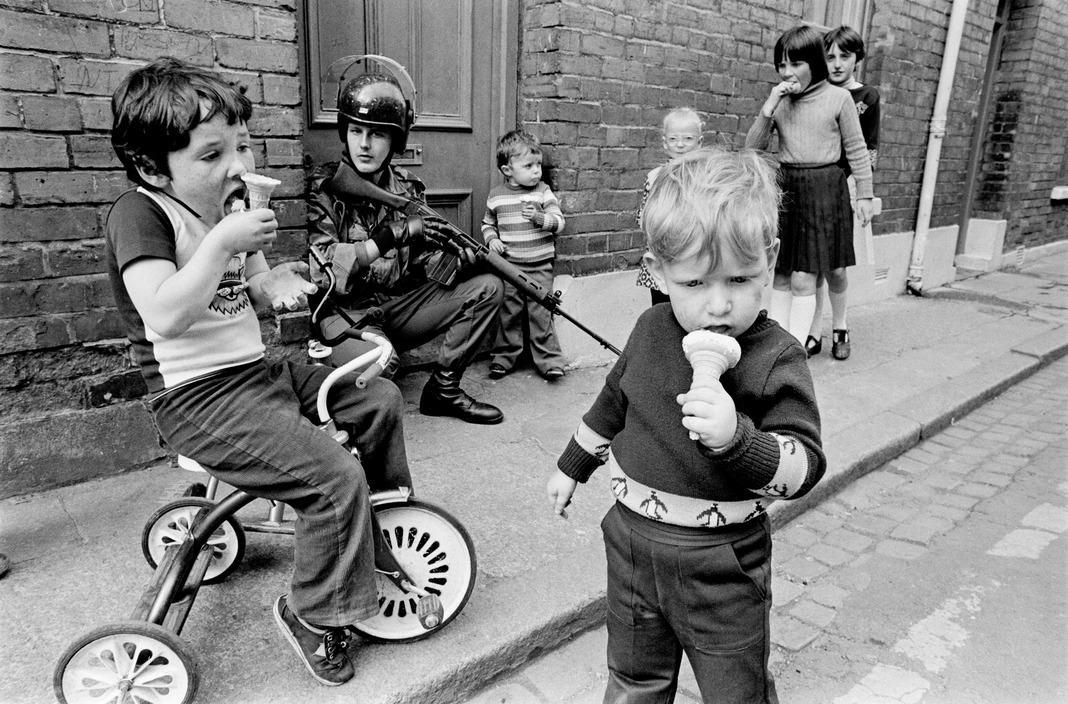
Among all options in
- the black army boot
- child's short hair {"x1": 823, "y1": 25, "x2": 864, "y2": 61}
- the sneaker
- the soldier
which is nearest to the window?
child's short hair {"x1": 823, "y1": 25, "x2": 864, "y2": 61}

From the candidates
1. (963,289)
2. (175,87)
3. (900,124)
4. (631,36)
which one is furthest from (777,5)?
(175,87)

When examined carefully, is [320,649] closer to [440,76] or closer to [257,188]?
[257,188]

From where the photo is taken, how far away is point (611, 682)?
5.90ft

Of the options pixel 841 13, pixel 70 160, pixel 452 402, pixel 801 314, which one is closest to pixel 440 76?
pixel 452 402

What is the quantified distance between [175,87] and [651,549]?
155cm

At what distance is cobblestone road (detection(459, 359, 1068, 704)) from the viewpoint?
2.39m

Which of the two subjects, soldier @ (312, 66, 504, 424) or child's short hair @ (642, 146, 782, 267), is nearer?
child's short hair @ (642, 146, 782, 267)

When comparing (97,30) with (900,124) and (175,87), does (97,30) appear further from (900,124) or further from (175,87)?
(900,124)

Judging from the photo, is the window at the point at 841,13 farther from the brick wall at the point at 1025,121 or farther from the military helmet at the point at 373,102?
the military helmet at the point at 373,102

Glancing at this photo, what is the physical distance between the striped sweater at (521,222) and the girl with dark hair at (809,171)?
133 centimetres

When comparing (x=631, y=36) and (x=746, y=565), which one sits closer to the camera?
(x=746, y=565)

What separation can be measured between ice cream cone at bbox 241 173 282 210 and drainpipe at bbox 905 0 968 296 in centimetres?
750

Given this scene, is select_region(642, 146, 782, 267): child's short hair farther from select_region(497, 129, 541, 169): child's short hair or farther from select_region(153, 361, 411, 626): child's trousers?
select_region(497, 129, 541, 169): child's short hair

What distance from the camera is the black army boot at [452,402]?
3.98 m
